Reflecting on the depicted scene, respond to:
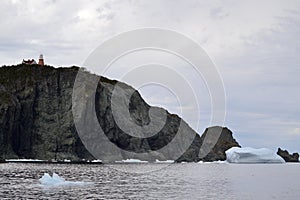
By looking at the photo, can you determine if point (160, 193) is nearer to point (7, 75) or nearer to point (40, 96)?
point (40, 96)

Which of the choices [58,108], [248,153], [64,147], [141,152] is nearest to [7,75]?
[58,108]

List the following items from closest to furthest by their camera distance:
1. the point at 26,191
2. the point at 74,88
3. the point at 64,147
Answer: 1. the point at 26,191
2. the point at 64,147
3. the point at 74,88

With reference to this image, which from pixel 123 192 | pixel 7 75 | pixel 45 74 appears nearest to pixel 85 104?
pixel 45 74

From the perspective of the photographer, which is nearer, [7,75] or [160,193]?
[160,193]

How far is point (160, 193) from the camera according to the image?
204 feet

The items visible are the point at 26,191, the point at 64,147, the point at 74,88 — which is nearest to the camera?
the point at 26,191

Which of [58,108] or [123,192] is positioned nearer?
[123,192]

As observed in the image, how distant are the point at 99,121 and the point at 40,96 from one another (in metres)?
25.2

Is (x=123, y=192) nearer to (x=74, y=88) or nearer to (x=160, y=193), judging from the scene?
(x=160, y=193)

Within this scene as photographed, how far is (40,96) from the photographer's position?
192 metres

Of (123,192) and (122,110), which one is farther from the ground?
(122,110)

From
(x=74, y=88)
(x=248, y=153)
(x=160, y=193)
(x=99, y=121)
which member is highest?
(x=74, y=88)

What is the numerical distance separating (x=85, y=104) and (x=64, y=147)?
17.8 metres

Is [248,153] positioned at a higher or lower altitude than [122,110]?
lower
